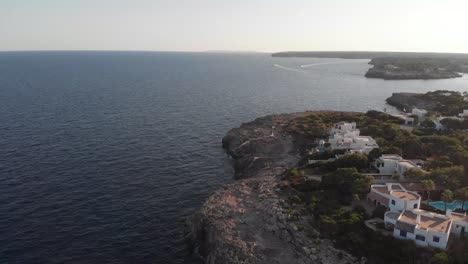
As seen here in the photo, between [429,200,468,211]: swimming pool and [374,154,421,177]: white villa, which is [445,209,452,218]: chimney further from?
[374,154,421,177]: white villa

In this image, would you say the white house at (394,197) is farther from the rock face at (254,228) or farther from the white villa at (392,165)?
the rock face at (254,228)

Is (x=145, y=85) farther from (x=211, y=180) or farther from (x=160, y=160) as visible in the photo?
(x=211, y=180)

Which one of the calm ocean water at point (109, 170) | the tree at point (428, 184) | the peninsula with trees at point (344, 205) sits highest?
the tree at point (428, 184)

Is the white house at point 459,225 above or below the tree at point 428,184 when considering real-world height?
below

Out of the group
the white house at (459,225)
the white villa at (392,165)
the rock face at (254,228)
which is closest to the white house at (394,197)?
the white house at (459,225)

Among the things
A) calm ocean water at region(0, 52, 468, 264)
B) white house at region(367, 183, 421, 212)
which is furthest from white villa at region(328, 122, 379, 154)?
calm ocean water at region(0, 52, 468, 264)

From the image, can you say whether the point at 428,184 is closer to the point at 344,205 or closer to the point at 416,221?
the point at 416,221

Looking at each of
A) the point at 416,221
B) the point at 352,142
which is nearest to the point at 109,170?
the point at 352,142
